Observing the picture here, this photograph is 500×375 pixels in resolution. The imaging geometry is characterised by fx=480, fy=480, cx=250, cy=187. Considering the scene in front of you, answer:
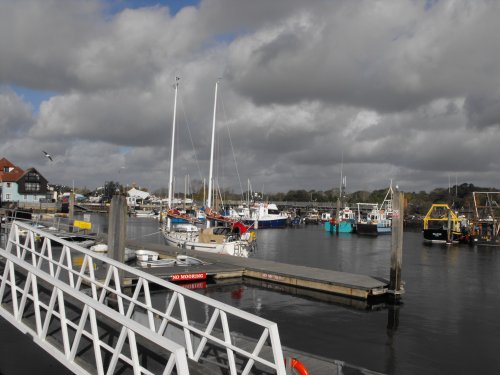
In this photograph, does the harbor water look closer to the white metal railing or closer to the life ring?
the white metal railing

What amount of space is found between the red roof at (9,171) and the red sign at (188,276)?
96.8 meters

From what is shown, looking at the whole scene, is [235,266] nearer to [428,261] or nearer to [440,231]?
[428,261]

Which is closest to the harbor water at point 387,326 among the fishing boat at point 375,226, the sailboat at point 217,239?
the sailboat at point 217,239

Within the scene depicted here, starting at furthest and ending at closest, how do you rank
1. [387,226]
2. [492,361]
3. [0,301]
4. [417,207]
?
1. [417,207]
2. [387,226]
3. [492,361]
4. [0,301]

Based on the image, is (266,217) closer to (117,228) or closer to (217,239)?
(217,239)

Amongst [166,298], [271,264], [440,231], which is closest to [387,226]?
[440,231]

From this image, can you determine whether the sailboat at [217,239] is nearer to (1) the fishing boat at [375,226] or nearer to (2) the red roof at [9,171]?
(1) the fishing boat at [375,226]

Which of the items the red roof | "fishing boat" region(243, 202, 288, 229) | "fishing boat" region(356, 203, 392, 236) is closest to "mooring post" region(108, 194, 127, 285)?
"fishing boat" region(356, 203, 392, 236)

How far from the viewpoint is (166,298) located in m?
25.7

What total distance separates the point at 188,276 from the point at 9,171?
337 ft

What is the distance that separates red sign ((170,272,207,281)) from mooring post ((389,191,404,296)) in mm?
11159

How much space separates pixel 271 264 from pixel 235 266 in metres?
2.95

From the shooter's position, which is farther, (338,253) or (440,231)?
(440,231)

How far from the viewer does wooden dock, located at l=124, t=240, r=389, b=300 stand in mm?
26000
